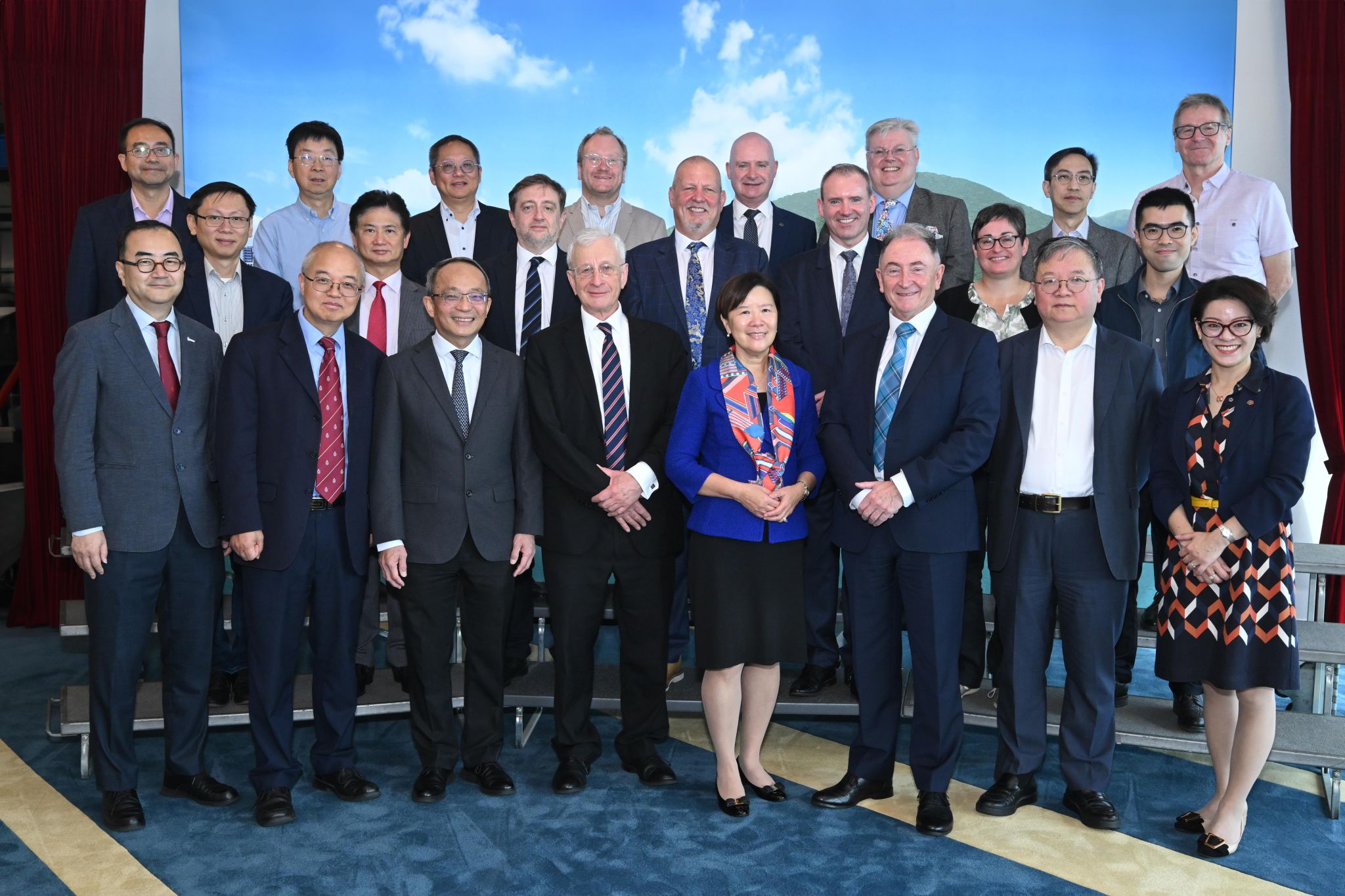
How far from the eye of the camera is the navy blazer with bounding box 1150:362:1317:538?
296 cm

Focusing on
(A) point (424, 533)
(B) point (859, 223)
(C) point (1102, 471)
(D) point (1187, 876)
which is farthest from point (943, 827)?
(B) point (859, 223)

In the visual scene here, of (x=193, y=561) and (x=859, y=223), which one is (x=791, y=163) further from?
(x=193, y=561)

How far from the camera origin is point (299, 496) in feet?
10.6

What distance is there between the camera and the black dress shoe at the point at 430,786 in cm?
342

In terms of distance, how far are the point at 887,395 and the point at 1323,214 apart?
3491mm

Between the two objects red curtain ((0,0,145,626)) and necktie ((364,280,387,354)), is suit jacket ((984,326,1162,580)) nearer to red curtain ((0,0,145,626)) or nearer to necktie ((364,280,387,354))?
necktie ((364,280,387,354))

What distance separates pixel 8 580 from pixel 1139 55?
23.3 ft

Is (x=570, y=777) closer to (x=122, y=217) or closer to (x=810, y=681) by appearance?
(x=810, y=681)

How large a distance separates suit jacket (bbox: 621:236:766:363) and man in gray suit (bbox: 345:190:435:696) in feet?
2.60

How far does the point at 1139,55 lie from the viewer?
581 centimetres

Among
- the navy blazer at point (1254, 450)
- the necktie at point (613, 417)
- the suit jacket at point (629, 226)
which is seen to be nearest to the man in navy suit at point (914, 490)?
the navy blazer at point (1254, 450)

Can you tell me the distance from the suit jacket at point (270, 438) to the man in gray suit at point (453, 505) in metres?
0.21

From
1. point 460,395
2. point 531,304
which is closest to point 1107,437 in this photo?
point 460,395

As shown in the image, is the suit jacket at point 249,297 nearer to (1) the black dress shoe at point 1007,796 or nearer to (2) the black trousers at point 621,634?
(2) the black trousers at point 621,634
